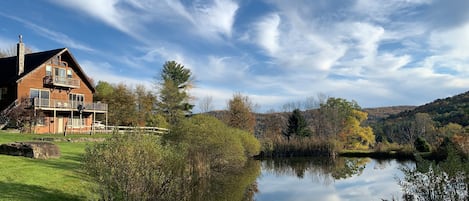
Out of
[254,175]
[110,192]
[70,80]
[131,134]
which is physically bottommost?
[254,175]

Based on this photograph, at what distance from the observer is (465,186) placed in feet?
28.3

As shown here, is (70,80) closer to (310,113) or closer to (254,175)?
(254,175)

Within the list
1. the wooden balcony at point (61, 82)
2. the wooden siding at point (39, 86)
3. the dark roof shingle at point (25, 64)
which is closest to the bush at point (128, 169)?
the wooden siding at point (39, 86)

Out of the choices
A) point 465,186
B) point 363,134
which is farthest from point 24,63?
point 363,134

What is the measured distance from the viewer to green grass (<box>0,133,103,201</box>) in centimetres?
988

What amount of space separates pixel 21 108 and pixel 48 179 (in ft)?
71.2

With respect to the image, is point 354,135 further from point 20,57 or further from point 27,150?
point 27,150

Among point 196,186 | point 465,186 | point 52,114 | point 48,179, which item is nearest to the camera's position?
point 465,186

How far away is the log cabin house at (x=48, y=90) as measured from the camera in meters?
32.2

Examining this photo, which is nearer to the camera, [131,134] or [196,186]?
[131,134]

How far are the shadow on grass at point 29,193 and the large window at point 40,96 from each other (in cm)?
2439

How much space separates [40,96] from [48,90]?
3.70 ft

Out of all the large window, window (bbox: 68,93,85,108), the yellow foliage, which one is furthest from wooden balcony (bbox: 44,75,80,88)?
the yellow foliage

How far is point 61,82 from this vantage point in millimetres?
35500
